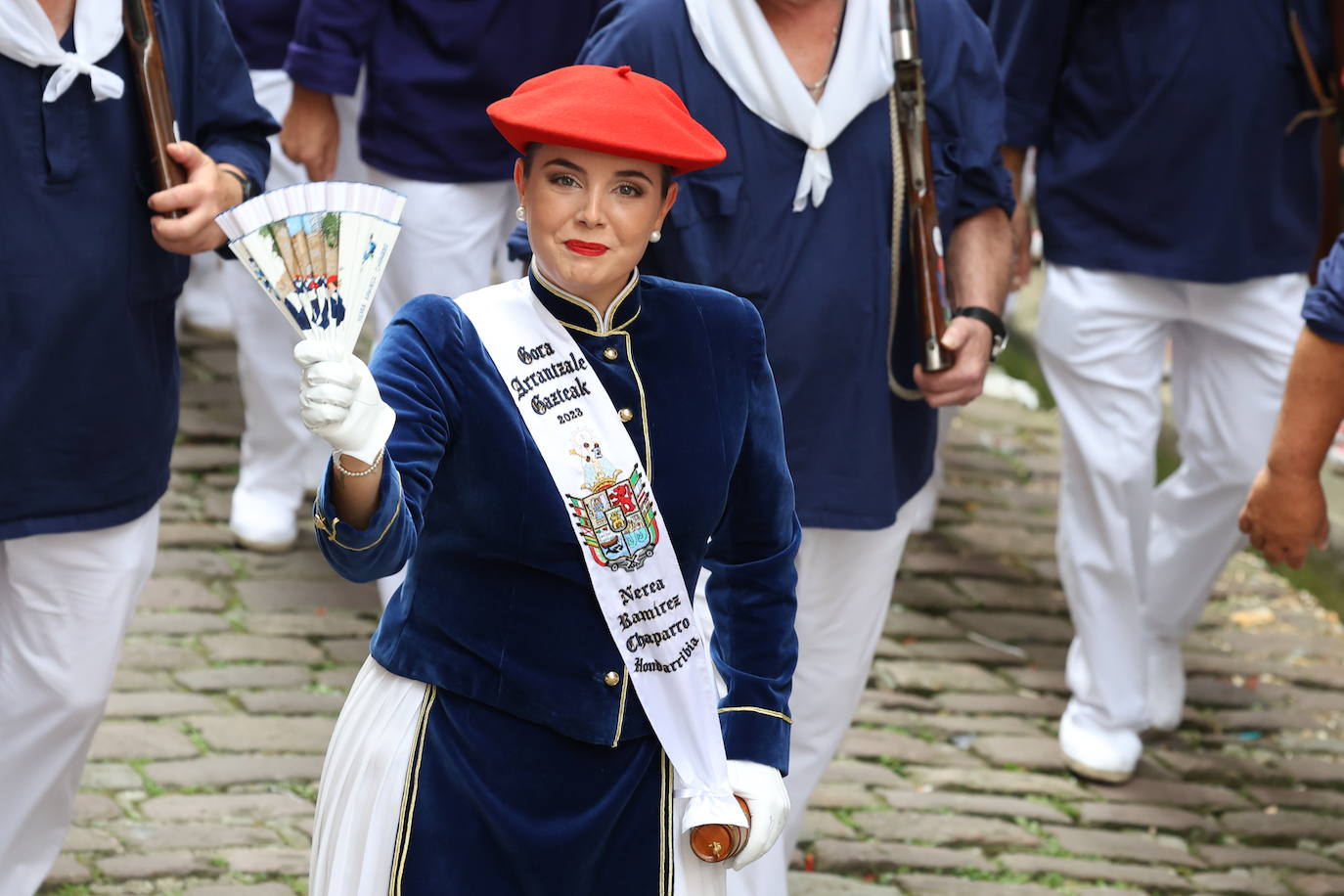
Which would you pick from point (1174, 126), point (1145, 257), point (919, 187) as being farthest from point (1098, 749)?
point (919, 187)

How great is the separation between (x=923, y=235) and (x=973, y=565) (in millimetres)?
3045

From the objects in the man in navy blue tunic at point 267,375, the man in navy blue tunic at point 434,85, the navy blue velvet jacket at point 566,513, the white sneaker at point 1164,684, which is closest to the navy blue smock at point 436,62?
the man in navy blue tunic at point 434,85

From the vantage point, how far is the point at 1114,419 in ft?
17.1

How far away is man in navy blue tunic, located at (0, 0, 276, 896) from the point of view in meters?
3.43

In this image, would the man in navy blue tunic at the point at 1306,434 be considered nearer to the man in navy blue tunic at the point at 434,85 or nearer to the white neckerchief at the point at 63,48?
the man in navy blue tunic at the point at 434,85

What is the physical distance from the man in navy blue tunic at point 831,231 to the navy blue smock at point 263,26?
7.64ft

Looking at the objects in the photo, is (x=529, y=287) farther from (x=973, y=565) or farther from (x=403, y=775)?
(x=973, y=565)

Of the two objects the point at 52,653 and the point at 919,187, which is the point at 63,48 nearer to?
the point at 52,653

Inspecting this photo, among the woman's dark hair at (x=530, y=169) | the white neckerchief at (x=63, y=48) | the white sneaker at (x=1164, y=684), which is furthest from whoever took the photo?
the white sneaker at (x=1164, y=684)

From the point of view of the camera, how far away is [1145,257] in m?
5.08

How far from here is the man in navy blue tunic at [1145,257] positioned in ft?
16.3

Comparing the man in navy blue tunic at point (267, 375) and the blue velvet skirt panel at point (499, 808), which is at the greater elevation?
the blue velvet skirt panel at point (499, 808)

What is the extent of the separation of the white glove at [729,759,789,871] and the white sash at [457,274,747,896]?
0.03m

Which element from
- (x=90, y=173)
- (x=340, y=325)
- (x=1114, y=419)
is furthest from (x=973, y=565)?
(x=340, y=325)
